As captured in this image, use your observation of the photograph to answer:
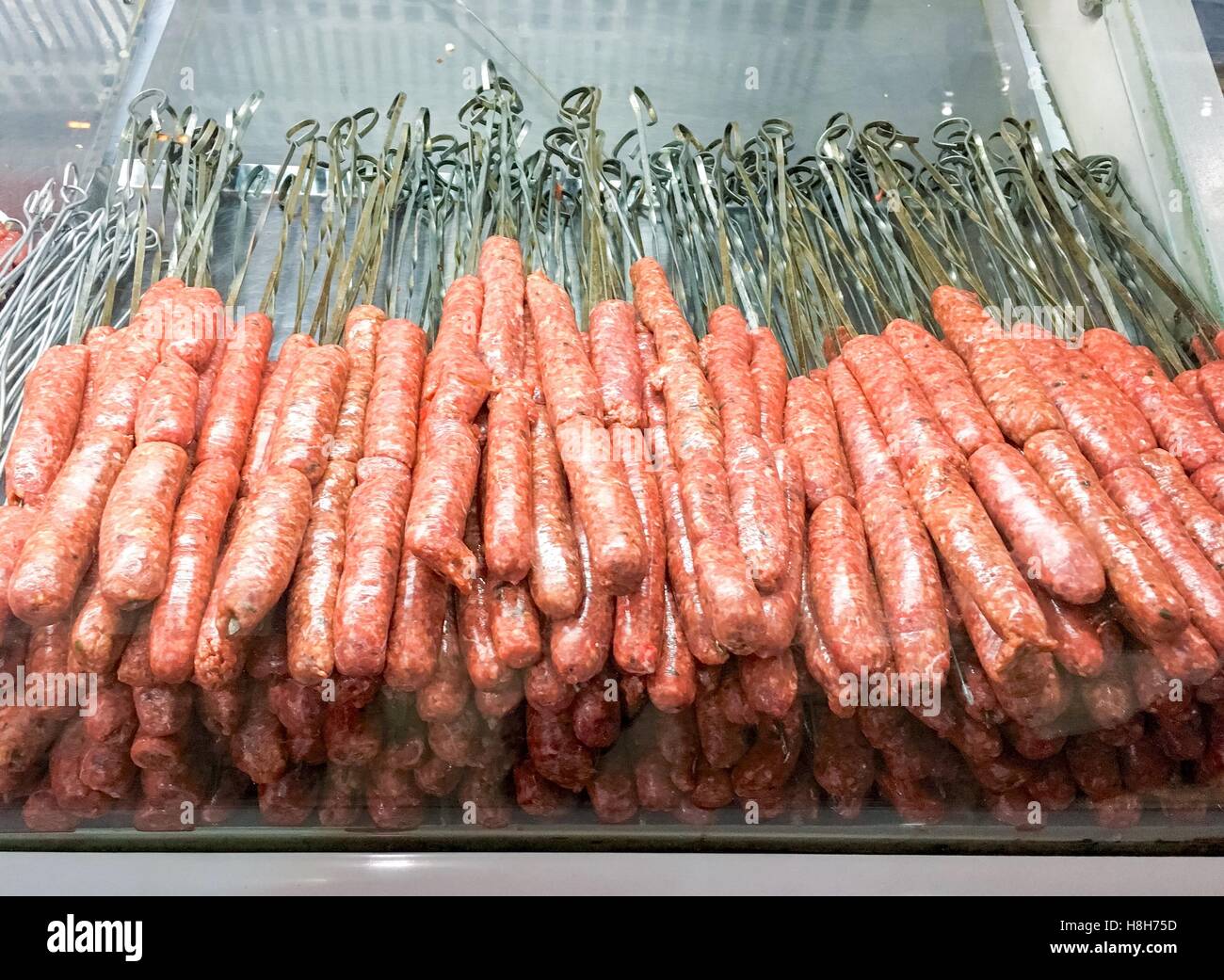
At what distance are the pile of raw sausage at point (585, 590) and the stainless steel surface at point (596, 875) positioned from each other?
0.10 metres

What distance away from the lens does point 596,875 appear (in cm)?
230

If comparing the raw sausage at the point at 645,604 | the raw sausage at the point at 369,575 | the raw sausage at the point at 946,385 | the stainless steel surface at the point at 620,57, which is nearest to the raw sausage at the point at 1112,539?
the raw sausage at the point at 946,385

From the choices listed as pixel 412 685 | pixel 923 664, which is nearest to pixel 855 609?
pixel 923 664

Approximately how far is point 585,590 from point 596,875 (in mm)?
802

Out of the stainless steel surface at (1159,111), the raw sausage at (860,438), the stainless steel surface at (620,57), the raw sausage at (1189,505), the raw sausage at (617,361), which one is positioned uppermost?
the stainless steel surface at (620,57)

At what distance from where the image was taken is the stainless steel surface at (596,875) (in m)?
2.21

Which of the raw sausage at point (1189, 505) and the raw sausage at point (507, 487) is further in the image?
the raw sausage at point (1189, 505)

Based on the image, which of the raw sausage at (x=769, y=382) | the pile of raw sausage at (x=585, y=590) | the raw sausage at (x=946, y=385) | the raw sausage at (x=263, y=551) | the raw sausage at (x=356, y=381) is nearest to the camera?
the raw sausage at (x=263, y=551)

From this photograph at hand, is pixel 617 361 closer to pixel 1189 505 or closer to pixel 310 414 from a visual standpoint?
pixel 310 414

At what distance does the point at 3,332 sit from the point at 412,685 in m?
2.23

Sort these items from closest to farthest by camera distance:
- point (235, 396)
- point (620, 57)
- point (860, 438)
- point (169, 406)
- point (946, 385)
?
point (169, 406) < point (235, 396) < point (860, 438) < point (946, 385) < point (620, 57)

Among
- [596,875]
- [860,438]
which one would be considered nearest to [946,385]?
[860,438]

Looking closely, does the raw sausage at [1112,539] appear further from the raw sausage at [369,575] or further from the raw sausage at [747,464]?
the raw sausage at [369,575]
